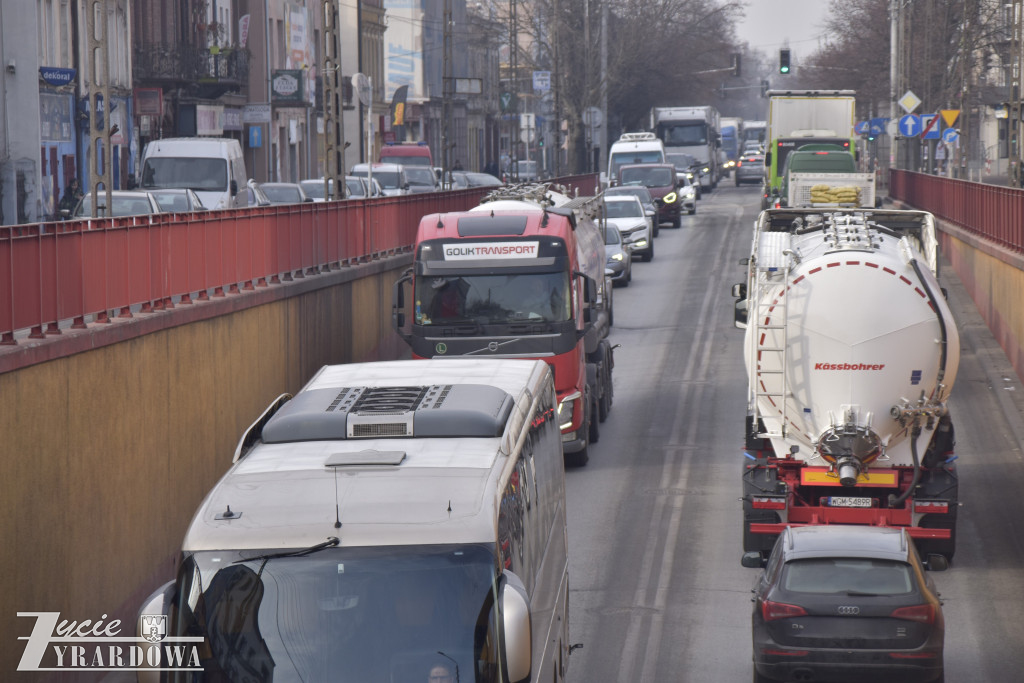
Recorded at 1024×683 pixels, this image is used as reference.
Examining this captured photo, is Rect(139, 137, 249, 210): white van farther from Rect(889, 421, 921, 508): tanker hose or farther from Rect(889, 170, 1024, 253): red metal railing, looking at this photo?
Rect(889, 421, 921, 508): tanker hose

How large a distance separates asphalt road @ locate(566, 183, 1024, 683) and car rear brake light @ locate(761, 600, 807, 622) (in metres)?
1.18

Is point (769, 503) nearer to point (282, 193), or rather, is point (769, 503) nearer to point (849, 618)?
point (849, 618)

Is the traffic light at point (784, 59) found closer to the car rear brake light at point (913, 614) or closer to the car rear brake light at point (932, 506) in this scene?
the car rear brake light at point (932, 506)

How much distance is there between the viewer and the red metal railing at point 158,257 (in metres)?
12.4

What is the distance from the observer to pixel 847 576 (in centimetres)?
1133

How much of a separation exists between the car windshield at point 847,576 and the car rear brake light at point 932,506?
353cm

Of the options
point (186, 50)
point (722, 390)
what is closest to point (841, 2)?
point (186, 50)

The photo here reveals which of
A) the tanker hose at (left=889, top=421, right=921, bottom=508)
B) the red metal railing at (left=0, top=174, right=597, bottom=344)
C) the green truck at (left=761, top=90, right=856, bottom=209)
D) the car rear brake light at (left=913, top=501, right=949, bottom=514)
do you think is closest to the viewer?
→ the red metal railing at (left=0, top=174, right=597, bottom=344)

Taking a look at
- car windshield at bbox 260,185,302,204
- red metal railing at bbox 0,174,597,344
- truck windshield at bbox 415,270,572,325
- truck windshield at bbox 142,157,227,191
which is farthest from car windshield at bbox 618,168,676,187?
truck windshield at bbox 415,270,572,325

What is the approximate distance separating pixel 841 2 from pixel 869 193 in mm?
67148

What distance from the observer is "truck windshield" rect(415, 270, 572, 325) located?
1908 centimetres

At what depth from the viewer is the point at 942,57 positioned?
67.9 m

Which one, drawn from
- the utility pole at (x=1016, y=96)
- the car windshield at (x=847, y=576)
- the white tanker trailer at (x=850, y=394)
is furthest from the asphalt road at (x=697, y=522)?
the utility pole at (x=1016, y=96)

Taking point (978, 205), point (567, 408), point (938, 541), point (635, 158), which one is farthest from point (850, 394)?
point (635, 158)
